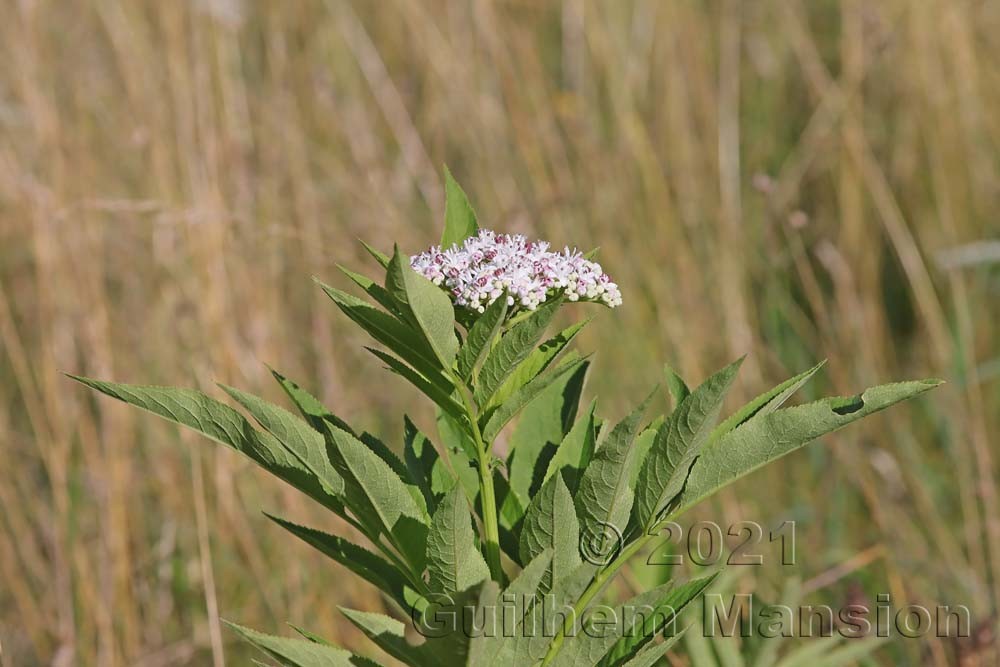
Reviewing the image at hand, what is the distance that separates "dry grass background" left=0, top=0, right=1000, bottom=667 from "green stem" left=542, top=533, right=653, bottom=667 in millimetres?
929

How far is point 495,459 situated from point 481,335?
0.51 feet

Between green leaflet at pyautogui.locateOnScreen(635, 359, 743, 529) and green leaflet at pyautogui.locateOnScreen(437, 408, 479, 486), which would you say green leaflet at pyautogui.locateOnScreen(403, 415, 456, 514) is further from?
green leaflet at pyautogui.locateOnScreen(635, 359, 743, 529)

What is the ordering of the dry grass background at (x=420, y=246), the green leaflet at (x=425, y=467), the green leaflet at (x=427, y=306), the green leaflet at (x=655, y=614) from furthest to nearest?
1. the dry grass background at (x=420, y=246)
2. the green leaflet at (x=425, y=467)
3. the green leaflet at (x=655, y=614)
4. the green leaflet at (x=427, y=306)

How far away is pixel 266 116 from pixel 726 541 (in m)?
1.47

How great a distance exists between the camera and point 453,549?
2.51 feet

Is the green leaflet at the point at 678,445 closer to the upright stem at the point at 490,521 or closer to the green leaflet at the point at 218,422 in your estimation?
the upright stem at the point at 490,521

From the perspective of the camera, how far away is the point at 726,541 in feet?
7.05

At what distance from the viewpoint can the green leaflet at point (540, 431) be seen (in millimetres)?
965

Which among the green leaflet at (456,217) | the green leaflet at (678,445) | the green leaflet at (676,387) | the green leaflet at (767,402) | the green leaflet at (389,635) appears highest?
the green leaflet at (456,217)

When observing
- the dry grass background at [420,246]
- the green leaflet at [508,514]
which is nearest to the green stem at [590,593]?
the green leaflet at [508,514]

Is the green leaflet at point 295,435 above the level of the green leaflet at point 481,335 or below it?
below

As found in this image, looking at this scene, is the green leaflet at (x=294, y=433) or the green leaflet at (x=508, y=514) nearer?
the green leaflet at (x=294, y=433)

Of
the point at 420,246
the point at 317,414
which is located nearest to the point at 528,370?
the point at 317,414

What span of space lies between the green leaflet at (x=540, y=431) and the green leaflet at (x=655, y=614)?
0.48ft
